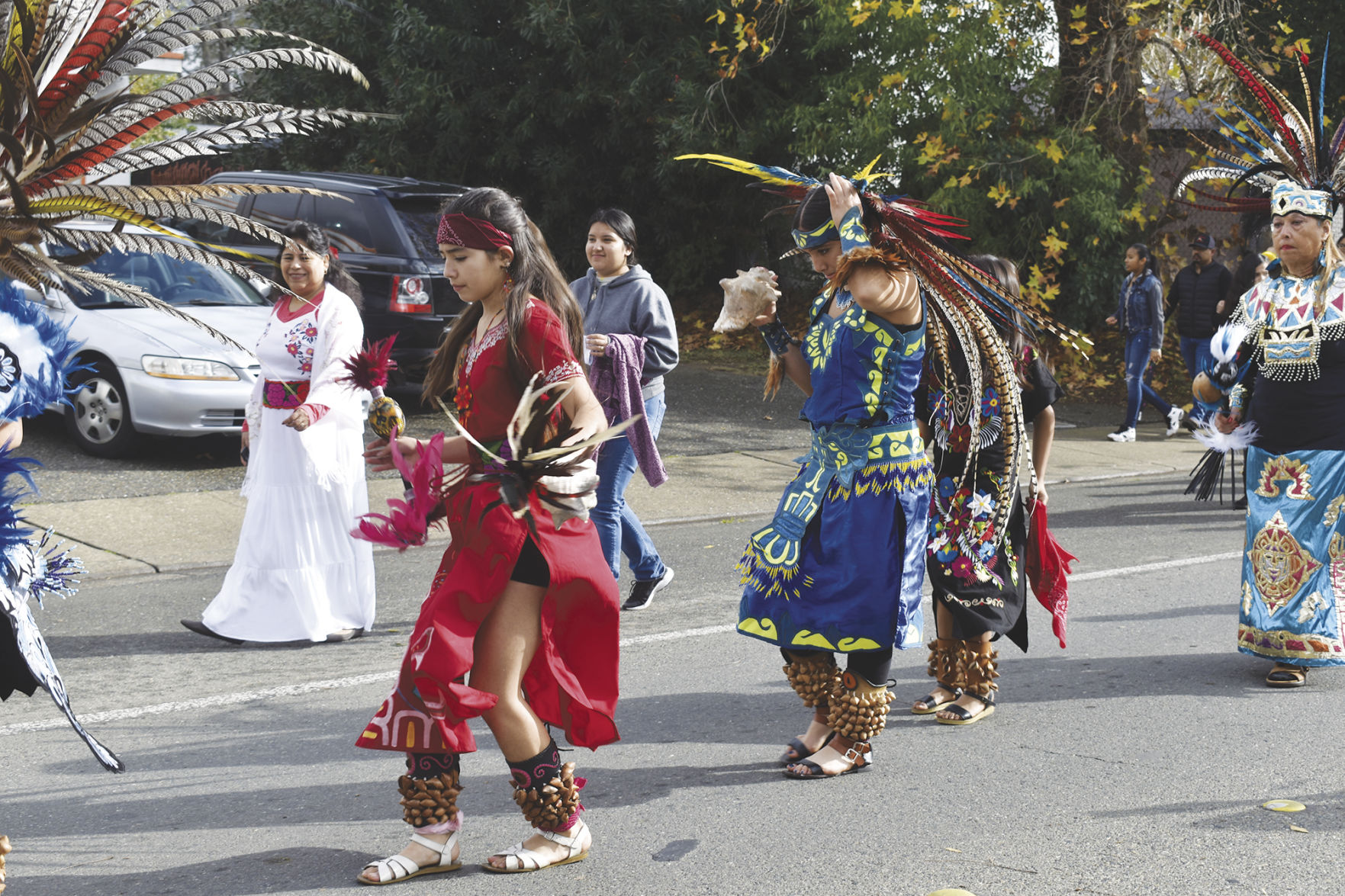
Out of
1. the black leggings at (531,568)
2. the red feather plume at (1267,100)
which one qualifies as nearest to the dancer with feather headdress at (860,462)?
the black leggings at (531,568)

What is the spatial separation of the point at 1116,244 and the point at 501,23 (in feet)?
27.7

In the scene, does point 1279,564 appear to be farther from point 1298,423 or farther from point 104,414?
point 104,414

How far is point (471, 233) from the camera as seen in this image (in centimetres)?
362

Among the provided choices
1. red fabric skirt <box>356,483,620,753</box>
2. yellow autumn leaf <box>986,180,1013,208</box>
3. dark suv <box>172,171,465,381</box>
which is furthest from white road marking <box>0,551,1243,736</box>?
yellow autumn leaf <box>986,180,1013,208</box>

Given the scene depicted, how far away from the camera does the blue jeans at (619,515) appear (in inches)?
263

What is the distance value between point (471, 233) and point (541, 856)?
170 cm

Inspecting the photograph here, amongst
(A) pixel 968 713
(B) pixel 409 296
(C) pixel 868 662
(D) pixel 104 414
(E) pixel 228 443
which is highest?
(B) pixel 409 296

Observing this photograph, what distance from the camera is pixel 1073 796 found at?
435 centimetres

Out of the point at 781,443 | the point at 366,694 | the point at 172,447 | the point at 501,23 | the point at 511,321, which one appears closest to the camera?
the point at 511,321

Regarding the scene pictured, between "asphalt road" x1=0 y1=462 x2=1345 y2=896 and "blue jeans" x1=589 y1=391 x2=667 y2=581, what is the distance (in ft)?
1.27

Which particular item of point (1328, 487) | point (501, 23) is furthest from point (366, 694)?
point (501, 23)

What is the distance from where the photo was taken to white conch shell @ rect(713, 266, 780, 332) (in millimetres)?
4430

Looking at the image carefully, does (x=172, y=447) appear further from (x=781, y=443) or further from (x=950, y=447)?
(x=950, y=447)

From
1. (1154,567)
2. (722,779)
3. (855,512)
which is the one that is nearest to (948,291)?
(855,512)
